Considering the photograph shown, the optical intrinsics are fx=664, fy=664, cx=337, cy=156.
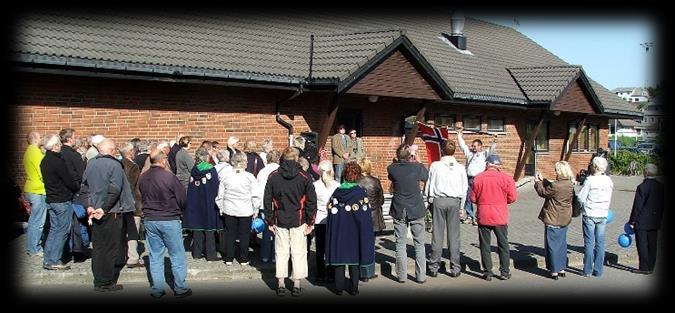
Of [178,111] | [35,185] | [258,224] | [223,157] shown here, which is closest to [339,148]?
[178,111]

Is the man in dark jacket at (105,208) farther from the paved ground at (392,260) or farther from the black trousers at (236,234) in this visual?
the black trousers at (236,234)

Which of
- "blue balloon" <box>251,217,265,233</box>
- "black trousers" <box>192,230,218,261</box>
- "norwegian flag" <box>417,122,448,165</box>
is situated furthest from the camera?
"norwegian flag" <box>417,122,448,165</box>

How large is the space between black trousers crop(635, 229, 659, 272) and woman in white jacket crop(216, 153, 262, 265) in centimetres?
554

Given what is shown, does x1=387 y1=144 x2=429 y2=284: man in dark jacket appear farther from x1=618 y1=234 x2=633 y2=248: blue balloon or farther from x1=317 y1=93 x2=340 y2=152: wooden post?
x1=317 y1=93 x2=340 y2=152: wooden post

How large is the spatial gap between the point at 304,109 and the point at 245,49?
6.52ft

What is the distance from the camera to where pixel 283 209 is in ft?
25.6

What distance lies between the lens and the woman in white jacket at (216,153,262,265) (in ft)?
30.0

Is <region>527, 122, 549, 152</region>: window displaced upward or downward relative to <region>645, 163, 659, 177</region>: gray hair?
upward

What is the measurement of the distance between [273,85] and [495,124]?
992cm

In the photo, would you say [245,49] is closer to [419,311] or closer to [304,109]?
[304,109]

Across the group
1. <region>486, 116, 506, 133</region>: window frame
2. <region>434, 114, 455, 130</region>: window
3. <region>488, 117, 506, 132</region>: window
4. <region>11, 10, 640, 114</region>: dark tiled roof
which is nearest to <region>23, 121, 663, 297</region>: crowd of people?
<region>11, 10, 640, 114</region>: dark tiled roof

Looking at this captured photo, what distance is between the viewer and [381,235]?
39.3 ft

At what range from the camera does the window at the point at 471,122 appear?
68.2 feet
